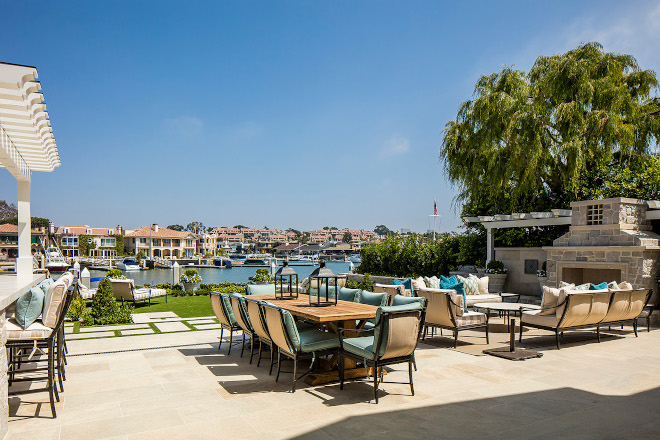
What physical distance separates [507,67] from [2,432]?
606 inches

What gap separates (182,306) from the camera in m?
11.9

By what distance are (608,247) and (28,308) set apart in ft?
32.6

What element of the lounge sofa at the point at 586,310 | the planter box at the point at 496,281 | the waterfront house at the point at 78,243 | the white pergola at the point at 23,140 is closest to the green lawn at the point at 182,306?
the white pergola at the point at 23,140

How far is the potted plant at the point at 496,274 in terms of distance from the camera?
13.0m

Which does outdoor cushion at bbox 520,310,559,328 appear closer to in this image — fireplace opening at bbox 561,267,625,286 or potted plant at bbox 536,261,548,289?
fireplace opening at bbox 561,267,625,286

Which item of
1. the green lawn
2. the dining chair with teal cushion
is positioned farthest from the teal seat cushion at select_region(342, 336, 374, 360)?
the green lawn

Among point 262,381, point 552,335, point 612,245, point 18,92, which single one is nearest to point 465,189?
point 612,245

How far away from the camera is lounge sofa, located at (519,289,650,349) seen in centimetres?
670

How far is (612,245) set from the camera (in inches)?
363

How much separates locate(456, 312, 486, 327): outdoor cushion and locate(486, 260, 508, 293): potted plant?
621 cm

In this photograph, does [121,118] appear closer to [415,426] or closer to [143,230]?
[415,426]

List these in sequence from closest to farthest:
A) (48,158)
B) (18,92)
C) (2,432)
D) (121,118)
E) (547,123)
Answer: (2,432) < (18,92) < (48,158) < (547,123) < (121,118)

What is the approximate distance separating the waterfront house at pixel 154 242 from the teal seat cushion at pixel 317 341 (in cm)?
6953

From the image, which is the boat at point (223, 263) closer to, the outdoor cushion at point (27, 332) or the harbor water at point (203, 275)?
the harbor water at point (203, 275)
